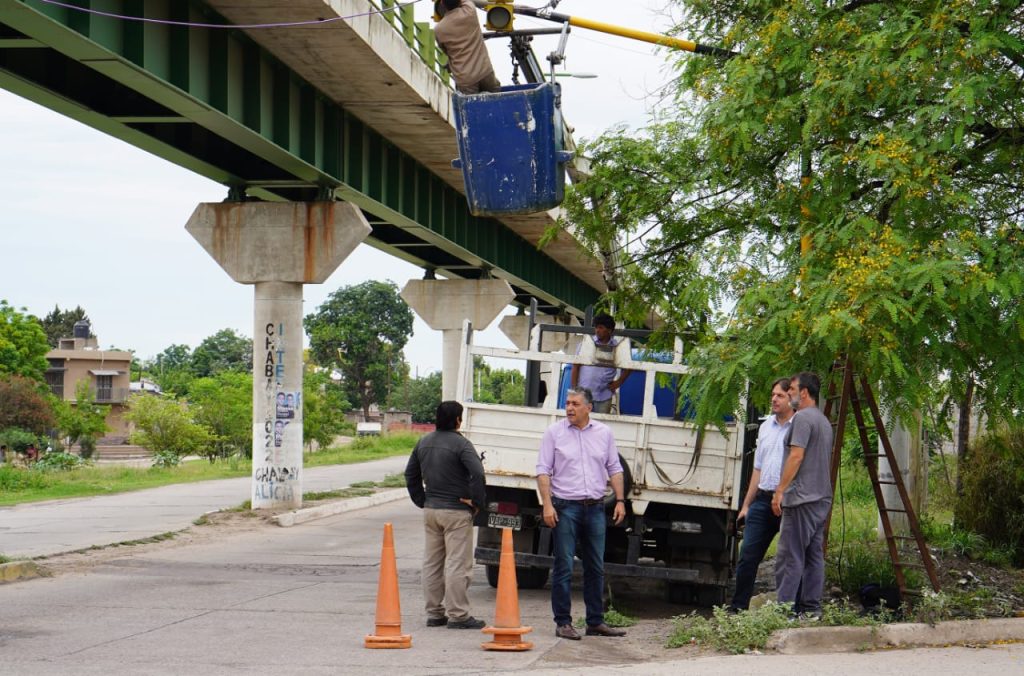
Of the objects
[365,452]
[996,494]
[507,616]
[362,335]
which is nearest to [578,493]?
[507,616]

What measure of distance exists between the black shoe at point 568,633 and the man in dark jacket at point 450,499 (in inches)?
31.7

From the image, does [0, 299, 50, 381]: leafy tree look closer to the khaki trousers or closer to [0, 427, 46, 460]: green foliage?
[0, 427, 46, 460]: green foliage

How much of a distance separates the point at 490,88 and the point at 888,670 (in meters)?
7.86

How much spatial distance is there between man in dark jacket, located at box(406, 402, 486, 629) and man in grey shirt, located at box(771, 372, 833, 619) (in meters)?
2.36

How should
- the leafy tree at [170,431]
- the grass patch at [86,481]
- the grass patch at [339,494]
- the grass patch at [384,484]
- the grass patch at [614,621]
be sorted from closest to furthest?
the grass patch at [614,621], the grass patch at [339,494], the grass patch at [86,481], the grass patch at [384,484], the leafy tree at [170,431]

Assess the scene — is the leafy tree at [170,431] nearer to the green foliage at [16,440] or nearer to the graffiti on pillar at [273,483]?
the green foliage at [16,440]

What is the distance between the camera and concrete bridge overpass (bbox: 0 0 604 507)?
15.9m

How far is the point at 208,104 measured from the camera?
17406mm

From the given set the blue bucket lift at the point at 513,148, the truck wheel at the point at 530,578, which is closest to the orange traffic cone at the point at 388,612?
the truck wheel at the point at 530,578

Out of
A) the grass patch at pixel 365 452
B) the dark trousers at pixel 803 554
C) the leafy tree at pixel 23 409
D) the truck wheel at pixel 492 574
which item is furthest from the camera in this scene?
the leafy tree at pixel 23 409

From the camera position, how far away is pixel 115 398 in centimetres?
11281

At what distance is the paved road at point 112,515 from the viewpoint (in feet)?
59.8

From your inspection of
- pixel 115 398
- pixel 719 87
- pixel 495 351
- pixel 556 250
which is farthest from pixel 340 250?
pixel 115 398

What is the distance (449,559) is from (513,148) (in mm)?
5290
